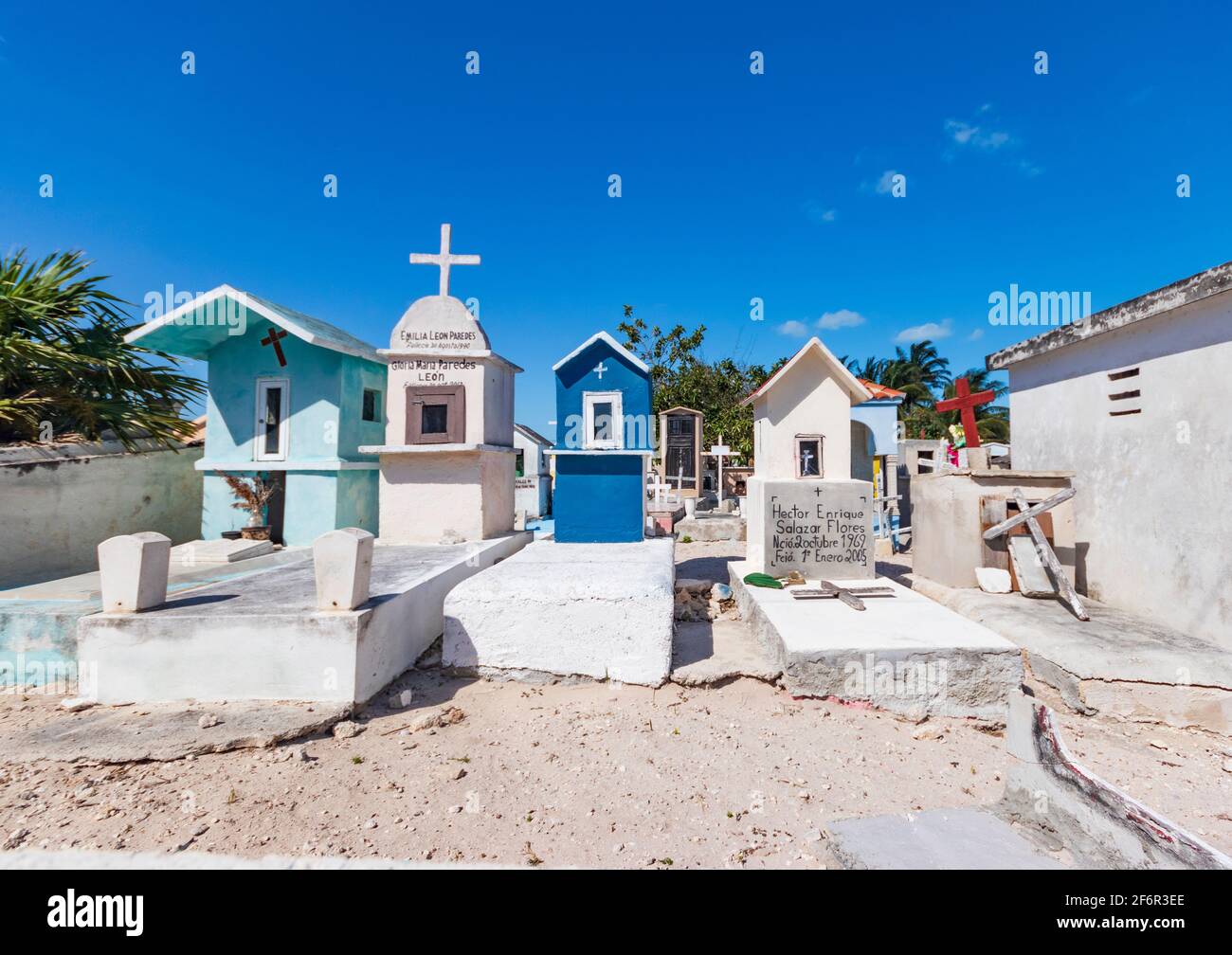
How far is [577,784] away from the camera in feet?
12.3

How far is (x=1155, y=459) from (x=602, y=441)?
6.99 m

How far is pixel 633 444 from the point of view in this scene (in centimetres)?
834

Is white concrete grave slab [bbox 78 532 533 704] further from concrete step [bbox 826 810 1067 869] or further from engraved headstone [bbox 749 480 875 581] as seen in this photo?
engraved headstone [bbox 749 480 875 581]

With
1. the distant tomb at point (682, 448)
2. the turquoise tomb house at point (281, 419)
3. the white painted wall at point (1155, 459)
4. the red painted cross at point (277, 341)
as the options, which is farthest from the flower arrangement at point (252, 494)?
the distant tomb at point (682, 448)

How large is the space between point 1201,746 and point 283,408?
1204cm

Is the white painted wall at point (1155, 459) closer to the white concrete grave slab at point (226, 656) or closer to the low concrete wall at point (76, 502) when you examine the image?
the white concrete grave slab at point (226, 656)

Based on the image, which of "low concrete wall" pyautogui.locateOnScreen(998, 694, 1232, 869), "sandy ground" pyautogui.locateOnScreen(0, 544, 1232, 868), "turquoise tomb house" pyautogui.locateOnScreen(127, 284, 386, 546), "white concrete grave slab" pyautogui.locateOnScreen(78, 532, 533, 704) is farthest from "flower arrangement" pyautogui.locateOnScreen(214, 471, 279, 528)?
"low concrete wall" pyautogui.locateOnScreen(998, 694, 1232, 869)

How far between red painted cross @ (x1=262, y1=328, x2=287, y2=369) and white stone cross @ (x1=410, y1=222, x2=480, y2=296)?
249cm

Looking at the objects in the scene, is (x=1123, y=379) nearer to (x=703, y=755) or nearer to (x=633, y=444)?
(x=633, y=444)

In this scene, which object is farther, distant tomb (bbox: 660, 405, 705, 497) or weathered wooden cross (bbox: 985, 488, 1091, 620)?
distant tomb (bbox: 660, 405, 705, 497)

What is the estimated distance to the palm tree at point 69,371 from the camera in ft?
26.6

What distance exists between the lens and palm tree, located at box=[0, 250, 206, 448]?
8117 millimetres

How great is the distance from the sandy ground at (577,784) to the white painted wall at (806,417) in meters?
3.85

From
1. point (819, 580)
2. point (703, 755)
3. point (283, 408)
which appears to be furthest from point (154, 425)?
point (819, 580)
